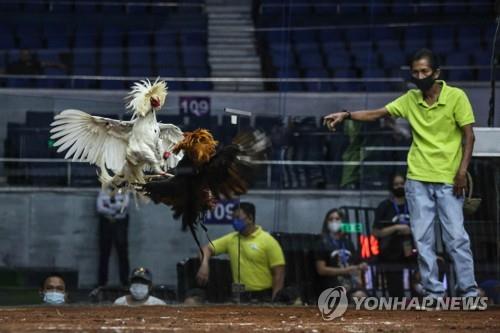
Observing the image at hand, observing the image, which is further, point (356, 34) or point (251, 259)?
point (356, 34)

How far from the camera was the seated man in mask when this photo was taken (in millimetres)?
11988

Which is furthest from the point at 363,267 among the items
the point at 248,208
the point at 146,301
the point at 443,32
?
the point at 443,32

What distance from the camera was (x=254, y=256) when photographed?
39.6 ft

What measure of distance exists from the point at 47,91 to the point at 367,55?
4123mm

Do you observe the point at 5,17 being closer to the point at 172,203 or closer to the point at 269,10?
the point at 269,10

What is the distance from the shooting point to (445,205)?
32.7 ft

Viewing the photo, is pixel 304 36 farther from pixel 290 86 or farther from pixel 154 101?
pixel 154 101

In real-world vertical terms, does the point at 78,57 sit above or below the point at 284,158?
above

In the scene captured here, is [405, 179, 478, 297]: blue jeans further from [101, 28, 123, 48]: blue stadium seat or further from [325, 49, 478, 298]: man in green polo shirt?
[101, 28, 123, 48]: blue stadium seat

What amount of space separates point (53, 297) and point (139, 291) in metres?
0.89

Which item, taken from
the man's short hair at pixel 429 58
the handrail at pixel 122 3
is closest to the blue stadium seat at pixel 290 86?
the handrail at pixel 122 3

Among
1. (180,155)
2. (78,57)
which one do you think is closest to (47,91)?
(78,57)

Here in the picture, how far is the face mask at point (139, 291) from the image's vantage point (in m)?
11.7

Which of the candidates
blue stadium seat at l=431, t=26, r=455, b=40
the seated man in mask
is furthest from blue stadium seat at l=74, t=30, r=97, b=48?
the seated man in mask
